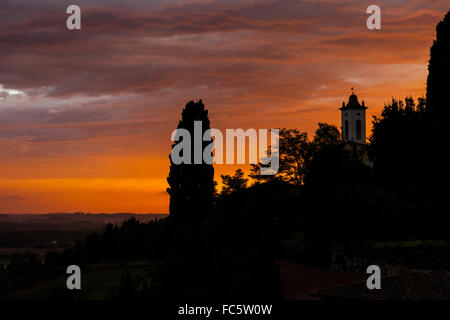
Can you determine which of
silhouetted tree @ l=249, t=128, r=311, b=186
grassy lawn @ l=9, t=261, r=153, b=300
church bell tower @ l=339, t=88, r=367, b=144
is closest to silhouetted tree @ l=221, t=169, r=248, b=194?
silhouetted tree @ l=249, t=128, r=311, b=186

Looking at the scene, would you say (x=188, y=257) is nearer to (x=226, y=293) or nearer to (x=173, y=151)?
(x=226, y=293)

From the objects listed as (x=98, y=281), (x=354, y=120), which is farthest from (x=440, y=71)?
(x=354, y=120)

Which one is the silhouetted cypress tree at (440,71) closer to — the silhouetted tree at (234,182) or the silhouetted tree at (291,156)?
the silhouetted tree at (291,156)

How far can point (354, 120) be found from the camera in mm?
113188

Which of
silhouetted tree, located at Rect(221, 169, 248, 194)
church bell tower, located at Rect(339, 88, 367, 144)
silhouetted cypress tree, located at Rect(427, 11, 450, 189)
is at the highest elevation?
church bell tower, located at Rect(339, 88, 367, 144)

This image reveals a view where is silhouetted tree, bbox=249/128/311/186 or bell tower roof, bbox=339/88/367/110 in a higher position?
bell tower roof, bbox=339/88/367/110

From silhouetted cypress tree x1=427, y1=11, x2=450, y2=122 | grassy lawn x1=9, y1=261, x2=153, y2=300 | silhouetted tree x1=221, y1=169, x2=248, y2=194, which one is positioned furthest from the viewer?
silhouetted tree x1=221, y1=169, x2=248, y2=194

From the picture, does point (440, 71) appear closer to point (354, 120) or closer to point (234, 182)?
point (234, 182)

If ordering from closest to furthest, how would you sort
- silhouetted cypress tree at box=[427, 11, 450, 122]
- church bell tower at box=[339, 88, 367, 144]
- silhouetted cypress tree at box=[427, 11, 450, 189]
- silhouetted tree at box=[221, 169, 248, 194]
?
1. silhouetted cypress tree at box=[427, 11, 450, 189]
2. silhouetted cypress tree at box=[427, 11, 450, 122]
3. silhouetted tree at box=[221, 169, 248, 194]
4. church bell tower at box=[339, 88, 367, 144]

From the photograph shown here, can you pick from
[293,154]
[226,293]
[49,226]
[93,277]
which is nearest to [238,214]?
[293,154]

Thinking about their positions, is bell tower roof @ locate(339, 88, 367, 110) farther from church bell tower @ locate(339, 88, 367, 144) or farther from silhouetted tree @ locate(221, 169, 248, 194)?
silhouetted tree @ locate(221, 169, 248, 194)

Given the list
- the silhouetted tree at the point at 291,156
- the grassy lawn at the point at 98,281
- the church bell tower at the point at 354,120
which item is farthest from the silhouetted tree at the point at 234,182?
the church bell tower at the point at 354,120

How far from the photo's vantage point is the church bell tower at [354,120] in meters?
113

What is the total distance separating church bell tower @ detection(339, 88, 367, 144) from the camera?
113 meters
